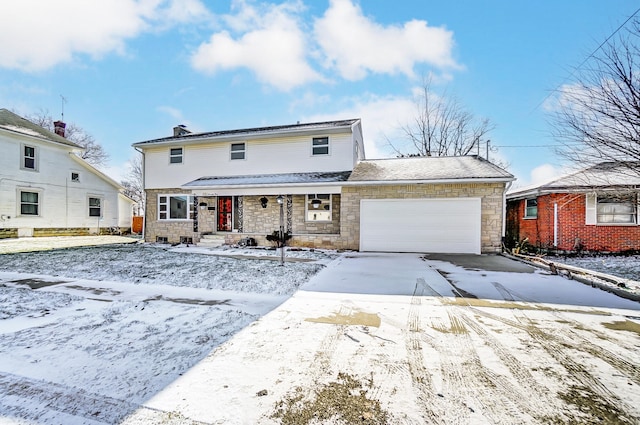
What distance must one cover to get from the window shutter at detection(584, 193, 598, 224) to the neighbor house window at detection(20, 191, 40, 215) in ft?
88.7

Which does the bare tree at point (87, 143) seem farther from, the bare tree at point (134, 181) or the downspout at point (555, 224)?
the downspout at point (555, 224)

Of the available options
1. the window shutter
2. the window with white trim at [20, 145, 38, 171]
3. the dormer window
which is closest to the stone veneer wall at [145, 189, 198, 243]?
the dormer window

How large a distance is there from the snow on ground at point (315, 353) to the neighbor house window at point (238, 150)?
8985 millimetres

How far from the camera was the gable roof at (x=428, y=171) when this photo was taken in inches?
411

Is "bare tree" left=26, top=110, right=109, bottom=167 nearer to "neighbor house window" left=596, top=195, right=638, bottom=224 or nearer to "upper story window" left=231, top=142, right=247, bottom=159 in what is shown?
"upper story window" left=231, top=142, right=247, bottom=159

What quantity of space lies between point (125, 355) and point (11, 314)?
2.68 meters

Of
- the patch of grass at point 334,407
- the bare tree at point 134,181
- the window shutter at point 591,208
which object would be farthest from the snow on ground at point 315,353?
the bare tree at point 134,181

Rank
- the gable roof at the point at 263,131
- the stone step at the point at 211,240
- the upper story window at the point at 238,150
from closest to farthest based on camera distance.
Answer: the gable roof at the point at 263,131 → the stone step at the point at 211,240 → the upper story window at the point at 238,150

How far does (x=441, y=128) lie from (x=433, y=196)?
14455 millimetres

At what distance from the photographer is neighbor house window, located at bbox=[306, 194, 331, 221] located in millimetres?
13242

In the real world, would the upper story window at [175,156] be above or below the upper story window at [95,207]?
above

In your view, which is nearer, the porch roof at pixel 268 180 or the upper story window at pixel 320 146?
the porch roof at pixel 268 180

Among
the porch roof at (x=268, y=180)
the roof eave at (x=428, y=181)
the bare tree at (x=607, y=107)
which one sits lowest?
the roof eave at (x=428, y=181)

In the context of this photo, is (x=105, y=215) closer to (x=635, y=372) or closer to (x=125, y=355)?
(x=125, y=355)
